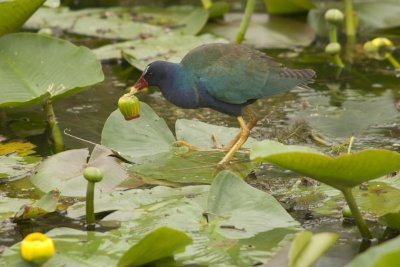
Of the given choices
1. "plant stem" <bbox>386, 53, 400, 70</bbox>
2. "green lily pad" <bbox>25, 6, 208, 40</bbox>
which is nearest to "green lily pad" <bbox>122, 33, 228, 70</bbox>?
"green lily pad" <bbox>25, 6, 208, 40</bbox>

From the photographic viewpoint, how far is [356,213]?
9.55 feet

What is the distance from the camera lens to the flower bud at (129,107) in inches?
145

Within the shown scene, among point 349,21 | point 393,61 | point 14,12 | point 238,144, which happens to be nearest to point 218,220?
point 238,144

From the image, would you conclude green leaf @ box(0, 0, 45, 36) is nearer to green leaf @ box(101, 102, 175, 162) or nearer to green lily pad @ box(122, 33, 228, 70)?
green leaf @ box(101, 102, 175, 162)

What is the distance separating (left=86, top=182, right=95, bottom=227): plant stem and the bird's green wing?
3.48ft

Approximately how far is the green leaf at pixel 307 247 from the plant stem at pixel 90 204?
768mm

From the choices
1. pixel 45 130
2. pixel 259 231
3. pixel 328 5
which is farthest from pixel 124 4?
pixel 259 231

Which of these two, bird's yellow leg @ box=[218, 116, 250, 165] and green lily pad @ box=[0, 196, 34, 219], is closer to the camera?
green lily pad @ box=[0, 196, 34, 219]

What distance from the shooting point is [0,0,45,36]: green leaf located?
161 inches

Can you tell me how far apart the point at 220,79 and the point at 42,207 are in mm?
1133

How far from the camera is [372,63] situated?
5664 millimetres

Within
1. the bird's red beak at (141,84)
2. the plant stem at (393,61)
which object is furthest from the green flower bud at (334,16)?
the bird's red beak at (141,84)

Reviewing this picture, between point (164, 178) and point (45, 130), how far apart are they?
98 cm

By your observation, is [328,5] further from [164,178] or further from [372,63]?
[164,178]
